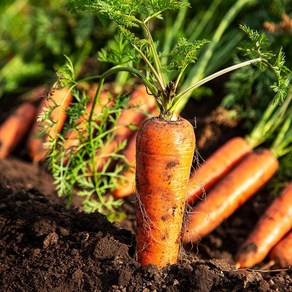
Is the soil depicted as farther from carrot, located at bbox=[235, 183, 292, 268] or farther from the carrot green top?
the carrot green top

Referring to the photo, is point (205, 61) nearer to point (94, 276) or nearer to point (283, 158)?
point (283, 158)

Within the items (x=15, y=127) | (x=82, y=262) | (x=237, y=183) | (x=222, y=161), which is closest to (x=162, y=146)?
(x=82, y=262)

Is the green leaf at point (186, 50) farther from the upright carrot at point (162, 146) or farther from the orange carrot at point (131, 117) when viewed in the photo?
the orange carrot at point (131, 117)

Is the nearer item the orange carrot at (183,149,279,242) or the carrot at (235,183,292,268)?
the carrot at (235,183,292,268)

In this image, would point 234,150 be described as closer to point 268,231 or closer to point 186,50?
point 268,231

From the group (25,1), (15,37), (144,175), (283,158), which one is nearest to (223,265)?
(144,175)

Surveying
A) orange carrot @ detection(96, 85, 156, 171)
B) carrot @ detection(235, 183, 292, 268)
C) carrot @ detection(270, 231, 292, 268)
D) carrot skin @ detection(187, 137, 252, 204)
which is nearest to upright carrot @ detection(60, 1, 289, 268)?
carrot @ detection(235, 183, 292, 268)

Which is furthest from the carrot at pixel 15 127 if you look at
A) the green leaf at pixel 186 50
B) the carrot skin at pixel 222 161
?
the green leaf at pixel 186 50
